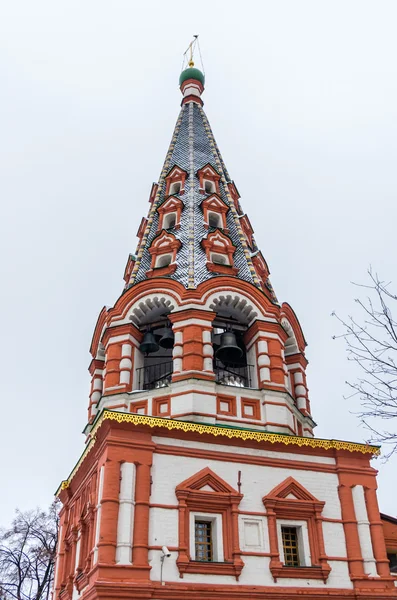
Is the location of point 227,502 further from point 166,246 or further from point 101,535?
point 166,246

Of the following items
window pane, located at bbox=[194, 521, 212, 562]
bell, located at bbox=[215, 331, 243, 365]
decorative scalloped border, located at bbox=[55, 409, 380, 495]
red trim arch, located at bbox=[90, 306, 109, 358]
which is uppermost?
red trim arch, located at bbox=[90, 306, 109, 358]

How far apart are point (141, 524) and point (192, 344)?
456cm

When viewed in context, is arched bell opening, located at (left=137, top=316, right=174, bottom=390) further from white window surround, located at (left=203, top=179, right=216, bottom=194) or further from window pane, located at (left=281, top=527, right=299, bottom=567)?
white window surround, located at (left=203, top=179, right=216, bottom=194)

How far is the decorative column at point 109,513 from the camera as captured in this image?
11031mm

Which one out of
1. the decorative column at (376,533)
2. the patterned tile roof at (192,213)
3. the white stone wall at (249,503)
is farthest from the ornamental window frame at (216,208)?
the decorative column at (376,533)

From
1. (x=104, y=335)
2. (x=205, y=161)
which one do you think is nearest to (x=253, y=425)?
(x=104, y=335)

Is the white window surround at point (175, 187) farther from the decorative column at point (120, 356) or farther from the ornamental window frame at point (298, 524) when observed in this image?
the ornamental window frame at point (298, 524)

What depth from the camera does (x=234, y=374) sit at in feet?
51.4

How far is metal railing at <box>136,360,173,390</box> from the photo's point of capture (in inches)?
615

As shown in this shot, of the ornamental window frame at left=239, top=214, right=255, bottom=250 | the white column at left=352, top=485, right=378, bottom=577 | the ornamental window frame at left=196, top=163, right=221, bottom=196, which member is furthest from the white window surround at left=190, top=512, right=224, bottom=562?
the ornamental window frame at left=196, top=163, right=221, bottom=196

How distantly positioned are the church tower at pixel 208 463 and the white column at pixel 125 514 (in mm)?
21

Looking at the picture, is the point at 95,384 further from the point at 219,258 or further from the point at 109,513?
the point at 109,513

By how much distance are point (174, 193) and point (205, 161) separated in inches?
79.5

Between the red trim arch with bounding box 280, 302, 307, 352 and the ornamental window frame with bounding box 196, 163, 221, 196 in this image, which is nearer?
the red trim arch with bounding box 280, 302, 307, 352
